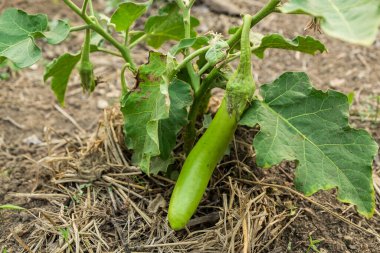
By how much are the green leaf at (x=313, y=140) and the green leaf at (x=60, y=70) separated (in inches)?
26.9

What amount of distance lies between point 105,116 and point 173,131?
1.74 feet

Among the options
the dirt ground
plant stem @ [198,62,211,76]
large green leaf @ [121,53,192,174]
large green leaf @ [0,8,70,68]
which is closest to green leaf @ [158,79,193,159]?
large green leaf @ [121,53,192,174]

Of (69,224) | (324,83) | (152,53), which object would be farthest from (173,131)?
(324,83)

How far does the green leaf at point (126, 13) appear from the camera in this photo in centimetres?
170

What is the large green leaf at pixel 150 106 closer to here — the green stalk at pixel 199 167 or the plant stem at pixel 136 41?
the green stalk at pixel 199 167

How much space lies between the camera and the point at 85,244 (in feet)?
5.56

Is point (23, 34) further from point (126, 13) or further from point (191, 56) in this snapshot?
point (191, 56)

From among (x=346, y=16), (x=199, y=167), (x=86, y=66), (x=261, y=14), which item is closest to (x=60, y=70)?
(x=86, y=66)

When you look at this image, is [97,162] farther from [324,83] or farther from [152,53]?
[324,83]

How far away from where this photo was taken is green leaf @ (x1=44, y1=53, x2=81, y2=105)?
1862mm

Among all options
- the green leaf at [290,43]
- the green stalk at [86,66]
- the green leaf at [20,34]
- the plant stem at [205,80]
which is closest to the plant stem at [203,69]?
the plant stem at [205,80]

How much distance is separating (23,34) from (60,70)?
1.01 ft

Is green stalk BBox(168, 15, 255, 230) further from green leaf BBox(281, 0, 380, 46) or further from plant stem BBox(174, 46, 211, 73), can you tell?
green leaf BBox(281, 0, 380, 46)

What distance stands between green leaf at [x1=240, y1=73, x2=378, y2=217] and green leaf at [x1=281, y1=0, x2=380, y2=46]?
0.34m
